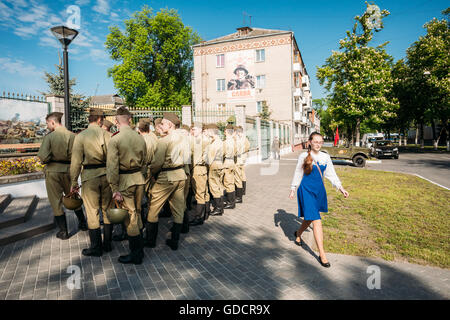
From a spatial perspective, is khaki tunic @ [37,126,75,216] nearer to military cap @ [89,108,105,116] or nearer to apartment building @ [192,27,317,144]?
military cap @ [89,108,105,116]

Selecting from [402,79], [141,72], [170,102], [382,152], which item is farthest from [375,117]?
[141,72]

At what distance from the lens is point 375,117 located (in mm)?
25922

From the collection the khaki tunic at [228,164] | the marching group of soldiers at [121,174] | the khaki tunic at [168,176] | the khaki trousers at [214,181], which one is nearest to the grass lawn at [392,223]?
the khaki tunic at [228,164]

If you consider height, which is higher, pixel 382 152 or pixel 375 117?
pixel 375 117

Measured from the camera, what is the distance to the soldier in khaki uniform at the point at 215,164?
21.0ft

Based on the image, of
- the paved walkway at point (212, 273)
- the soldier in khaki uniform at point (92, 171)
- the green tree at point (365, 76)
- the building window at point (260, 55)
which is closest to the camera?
the paved walkway at point (212, 273)

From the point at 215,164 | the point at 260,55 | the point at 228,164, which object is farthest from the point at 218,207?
the point at 260,55

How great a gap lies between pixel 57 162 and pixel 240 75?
3102cm

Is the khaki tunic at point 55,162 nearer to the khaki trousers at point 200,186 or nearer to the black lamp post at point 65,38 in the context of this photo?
the black lamp post at point 65,38

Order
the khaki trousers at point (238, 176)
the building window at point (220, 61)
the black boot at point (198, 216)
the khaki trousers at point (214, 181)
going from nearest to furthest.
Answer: the black boot at point (198, 216), the khaki trousers at point (214, 181), the khaki trousers at point (238, 176), the building window at point (220, 61)

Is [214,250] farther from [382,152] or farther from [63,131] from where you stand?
[382,152]

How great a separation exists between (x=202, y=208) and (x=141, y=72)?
3082cm

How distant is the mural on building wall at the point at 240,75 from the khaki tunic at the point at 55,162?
1192 inches

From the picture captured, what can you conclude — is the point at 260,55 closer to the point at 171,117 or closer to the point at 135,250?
the point at 171,117
